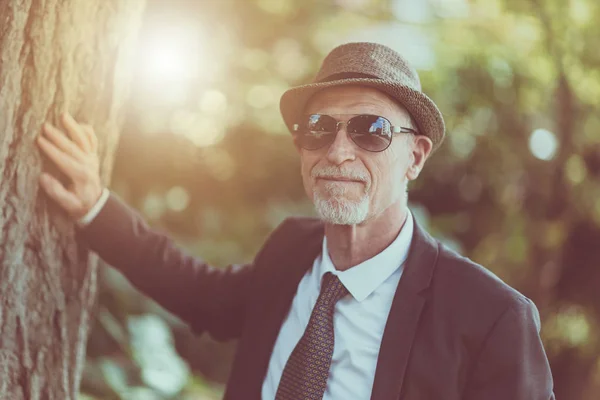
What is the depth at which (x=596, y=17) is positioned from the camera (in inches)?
228

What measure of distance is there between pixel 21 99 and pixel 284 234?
1.21m

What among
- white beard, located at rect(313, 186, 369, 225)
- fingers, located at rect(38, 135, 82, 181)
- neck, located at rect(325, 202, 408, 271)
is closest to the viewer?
fingers, located at rect(38, 135, 82, 181)

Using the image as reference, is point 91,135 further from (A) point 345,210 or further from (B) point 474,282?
(B) point 474,282

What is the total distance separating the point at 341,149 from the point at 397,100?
0.29m

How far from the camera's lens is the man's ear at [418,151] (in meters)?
2.48

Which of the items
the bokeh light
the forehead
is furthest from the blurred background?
the forehead

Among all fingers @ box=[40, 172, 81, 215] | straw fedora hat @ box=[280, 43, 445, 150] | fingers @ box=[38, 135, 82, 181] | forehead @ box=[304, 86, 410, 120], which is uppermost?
straw fedora hat @ box=[280, 43, 445, 150]

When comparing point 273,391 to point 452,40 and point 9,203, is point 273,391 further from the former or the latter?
point 452,40

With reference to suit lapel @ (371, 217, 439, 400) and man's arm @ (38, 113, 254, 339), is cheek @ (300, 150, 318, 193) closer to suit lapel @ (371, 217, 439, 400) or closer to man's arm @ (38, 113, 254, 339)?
suit lapel @ (371, 217, 439, 400)

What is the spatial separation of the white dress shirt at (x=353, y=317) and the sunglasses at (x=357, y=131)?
1.27 ft

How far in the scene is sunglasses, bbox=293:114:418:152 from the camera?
2.26 metres

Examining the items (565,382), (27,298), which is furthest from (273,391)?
(565,382)

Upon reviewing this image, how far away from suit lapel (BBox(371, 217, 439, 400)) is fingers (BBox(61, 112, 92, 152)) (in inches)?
50.3

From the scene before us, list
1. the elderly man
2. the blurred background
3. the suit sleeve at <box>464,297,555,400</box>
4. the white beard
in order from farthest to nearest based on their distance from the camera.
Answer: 1. the blurred background
2. the white beard
3. the elderly man
4. the suit sleeve at <box>464,297,555,400</box>
